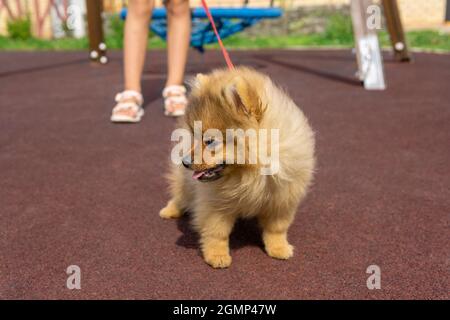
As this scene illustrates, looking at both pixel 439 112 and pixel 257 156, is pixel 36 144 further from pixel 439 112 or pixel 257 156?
pixel 439 112

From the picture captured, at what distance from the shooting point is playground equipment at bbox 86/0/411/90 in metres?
5.05

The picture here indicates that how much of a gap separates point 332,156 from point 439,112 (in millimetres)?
1456

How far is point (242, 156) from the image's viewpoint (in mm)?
1641

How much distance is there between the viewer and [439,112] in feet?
13.7

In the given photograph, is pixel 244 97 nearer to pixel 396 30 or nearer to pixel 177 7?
pixel 177 7

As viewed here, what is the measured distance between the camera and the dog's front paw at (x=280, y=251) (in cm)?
193

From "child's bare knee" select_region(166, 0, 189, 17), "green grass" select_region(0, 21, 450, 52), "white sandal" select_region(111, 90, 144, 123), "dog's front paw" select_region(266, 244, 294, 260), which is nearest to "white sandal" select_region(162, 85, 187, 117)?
"white sandal" select_region(111, 90, 144, 123)

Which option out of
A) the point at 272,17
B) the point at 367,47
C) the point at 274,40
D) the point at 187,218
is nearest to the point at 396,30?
the point at 367,47

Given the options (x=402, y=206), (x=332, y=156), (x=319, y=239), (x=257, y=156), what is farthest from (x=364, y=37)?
(x=257, y=156)

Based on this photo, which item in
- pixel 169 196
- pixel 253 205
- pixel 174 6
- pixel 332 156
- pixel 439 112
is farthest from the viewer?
pixel 439 112

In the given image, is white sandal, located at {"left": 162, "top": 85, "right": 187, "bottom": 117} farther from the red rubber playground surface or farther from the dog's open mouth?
the dog's open mouth

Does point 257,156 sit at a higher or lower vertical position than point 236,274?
higher

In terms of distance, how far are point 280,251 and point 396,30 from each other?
17.2 ft

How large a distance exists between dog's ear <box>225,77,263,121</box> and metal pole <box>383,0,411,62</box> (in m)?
5.19
